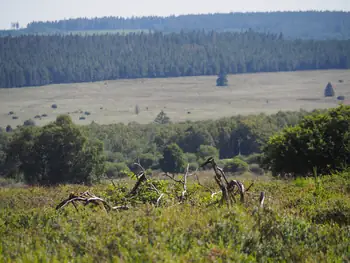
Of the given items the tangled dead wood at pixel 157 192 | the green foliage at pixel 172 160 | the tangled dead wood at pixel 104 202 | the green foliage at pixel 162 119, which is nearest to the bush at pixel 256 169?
the green foliage at pixel 172 160

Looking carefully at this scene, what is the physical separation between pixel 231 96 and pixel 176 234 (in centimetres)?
10427

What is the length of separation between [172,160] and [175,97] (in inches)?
2799

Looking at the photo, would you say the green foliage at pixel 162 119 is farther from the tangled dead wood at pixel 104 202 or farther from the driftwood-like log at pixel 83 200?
the driftwood-like log at pixel 83 200

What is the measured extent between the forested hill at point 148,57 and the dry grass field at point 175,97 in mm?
6775

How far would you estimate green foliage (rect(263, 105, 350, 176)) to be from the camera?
13.7 m

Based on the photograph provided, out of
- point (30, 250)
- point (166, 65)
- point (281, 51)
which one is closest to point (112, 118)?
point (166, 65)

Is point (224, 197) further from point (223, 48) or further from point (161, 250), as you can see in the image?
point (223, 48)

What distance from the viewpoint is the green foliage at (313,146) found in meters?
13.7

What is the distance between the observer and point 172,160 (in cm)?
3788

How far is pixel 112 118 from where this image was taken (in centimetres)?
8369

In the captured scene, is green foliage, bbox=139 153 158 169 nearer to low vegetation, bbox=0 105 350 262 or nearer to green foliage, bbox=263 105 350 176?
green foliage, bbox=263 105 350 176

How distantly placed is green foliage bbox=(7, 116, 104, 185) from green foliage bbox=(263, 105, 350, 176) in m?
13.6

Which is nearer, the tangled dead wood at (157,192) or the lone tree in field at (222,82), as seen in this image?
the tangled dead wood at (157,192)

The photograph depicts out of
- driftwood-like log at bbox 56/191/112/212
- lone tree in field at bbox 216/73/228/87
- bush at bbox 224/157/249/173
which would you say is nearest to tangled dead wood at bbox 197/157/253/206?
driftwood-like log at bbox 56/191/112/212
